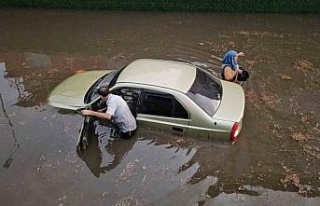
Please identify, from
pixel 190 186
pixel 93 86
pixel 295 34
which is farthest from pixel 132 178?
pixel 295 34

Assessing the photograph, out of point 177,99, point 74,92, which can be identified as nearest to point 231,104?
point 177,99

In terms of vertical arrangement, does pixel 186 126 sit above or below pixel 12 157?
above

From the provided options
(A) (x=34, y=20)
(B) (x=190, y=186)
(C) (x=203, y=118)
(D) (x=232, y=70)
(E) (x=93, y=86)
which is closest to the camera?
(B) (x=190, y=186)

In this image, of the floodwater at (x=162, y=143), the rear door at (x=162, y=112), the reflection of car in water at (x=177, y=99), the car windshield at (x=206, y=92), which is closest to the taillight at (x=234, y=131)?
the reflection of car in water at (x=177, y=99)

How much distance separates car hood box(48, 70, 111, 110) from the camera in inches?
312

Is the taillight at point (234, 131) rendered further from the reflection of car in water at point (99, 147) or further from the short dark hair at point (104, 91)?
the short dark hair at point (104, 91)

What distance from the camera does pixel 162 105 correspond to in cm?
Answer: 731

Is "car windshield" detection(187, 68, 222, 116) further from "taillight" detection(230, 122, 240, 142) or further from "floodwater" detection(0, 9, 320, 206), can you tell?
"floodwater" detection(0, 9, 320, 206)

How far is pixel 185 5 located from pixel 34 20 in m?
5.85

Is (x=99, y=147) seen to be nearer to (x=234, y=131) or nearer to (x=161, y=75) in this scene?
(x=161, y=75)

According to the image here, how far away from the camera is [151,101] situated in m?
7.34

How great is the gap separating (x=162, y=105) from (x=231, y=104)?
1.35 meters

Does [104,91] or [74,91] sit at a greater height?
[104,91]

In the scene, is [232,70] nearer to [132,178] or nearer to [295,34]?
[132,178]
